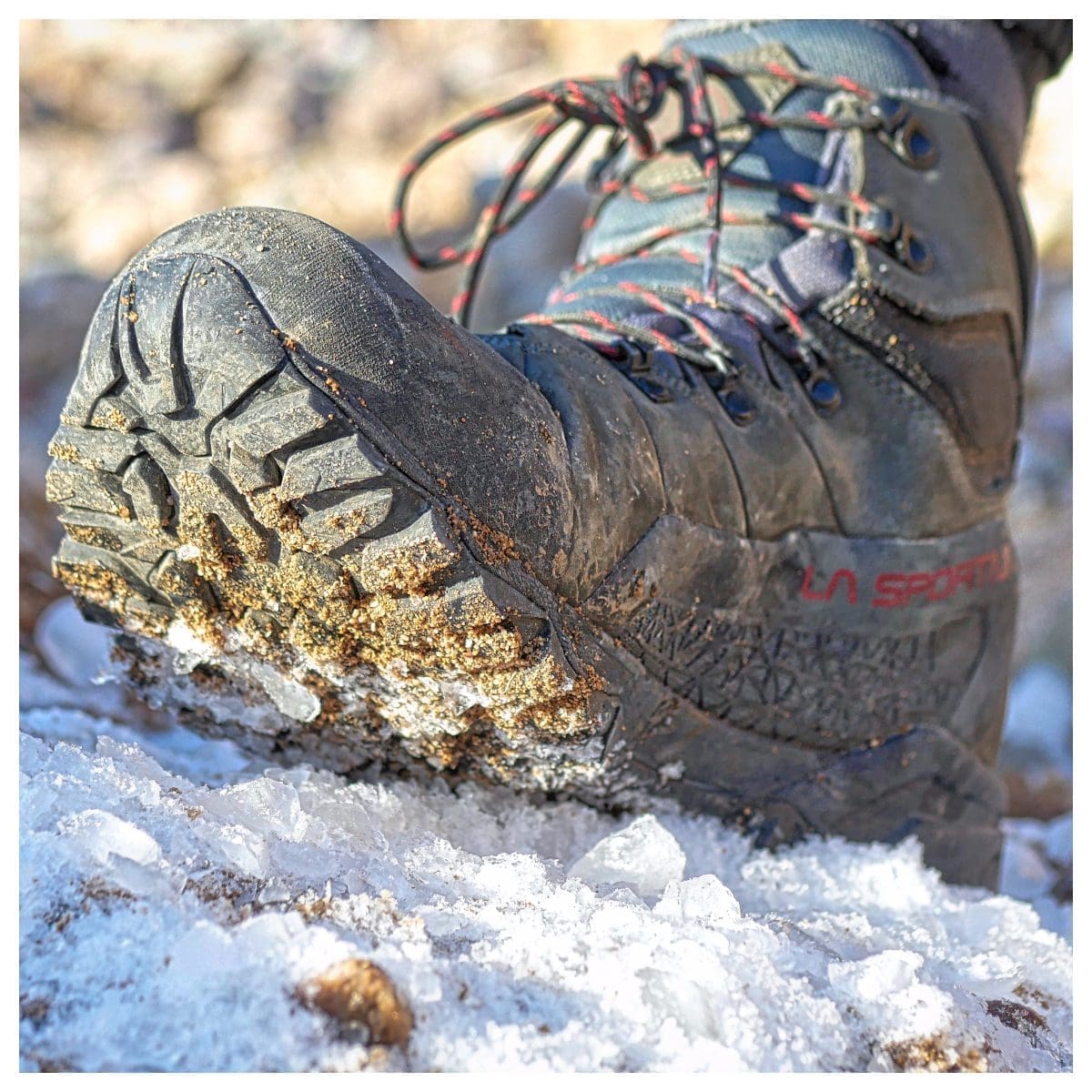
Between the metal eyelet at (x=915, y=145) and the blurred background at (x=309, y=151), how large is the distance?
64.6 inches

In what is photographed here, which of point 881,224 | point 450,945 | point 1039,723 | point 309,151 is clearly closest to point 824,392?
point 881,224

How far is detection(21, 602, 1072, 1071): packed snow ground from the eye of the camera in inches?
25.9

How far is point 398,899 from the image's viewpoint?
31.9 inches

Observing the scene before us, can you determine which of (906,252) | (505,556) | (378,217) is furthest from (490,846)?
(378,217)

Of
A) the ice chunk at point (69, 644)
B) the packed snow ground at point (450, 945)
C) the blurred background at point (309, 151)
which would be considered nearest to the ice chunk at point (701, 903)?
the packed snow ground at point (450, 945)

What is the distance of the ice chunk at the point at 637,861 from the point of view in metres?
0.93

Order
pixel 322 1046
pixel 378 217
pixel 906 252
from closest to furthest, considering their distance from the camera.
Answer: pixel 322 1046 < pixel 906 252 < pixel 378 217

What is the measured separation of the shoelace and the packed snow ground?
0.47 metres

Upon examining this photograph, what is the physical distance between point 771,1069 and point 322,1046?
0.26 m

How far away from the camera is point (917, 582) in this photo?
1.23 m

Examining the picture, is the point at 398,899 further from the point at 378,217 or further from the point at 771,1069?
the point at 378,217

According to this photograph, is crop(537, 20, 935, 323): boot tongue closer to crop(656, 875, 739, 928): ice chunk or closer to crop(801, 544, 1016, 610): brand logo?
crop(801, 544, 1016, 610): brand logo

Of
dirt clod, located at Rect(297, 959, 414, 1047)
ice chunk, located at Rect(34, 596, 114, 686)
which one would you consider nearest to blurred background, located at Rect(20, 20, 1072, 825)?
ice chunk, located at Rect(34, 596, 114, 686)

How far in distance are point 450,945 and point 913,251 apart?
85 centimetres
